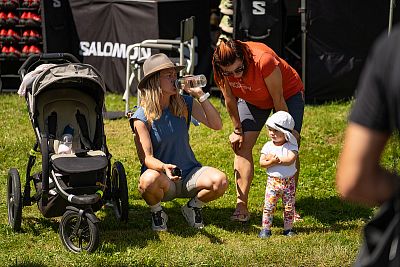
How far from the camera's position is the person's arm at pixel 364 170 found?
7.94ft

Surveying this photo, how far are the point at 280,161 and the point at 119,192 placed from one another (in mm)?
1272

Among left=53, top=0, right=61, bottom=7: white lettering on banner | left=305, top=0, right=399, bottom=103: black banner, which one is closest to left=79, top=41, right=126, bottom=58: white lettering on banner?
left=53, top=0, right=61, bottom=7: white lettering on banner

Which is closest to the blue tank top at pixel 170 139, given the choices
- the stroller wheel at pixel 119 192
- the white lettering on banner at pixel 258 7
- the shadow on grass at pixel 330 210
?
the stroller wheel at pixel 119 192

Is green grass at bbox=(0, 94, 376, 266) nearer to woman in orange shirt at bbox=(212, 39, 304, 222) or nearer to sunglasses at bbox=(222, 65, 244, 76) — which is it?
woman in orange shirt at bbox=(212, 39, 304, 222)

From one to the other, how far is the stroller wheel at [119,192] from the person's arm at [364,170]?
3.90 m

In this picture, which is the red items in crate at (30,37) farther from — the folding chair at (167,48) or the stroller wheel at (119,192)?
the stroller wheel at (119,192)

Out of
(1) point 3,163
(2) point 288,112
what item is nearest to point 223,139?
(1) point 3,163

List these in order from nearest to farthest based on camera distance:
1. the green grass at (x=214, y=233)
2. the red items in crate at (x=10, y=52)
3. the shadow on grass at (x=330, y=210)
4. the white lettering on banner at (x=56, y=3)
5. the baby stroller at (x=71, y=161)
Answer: the green grass at (x=214, y=233), the baby stroller at (x=71, y=161), the shadow on grass at (x=330, y=210), the red items in crate at (x=10, y=52), the white lettering on banner at (x=56, y=3)

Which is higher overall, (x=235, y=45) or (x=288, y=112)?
(x=235, y=45)

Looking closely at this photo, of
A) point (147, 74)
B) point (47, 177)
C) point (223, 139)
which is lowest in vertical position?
point (223, 139)

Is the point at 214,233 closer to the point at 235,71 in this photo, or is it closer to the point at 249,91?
the point at 249,91

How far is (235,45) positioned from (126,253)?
5.62 feet

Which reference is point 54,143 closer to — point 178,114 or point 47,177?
point 47,177

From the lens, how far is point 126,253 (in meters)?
5.79
